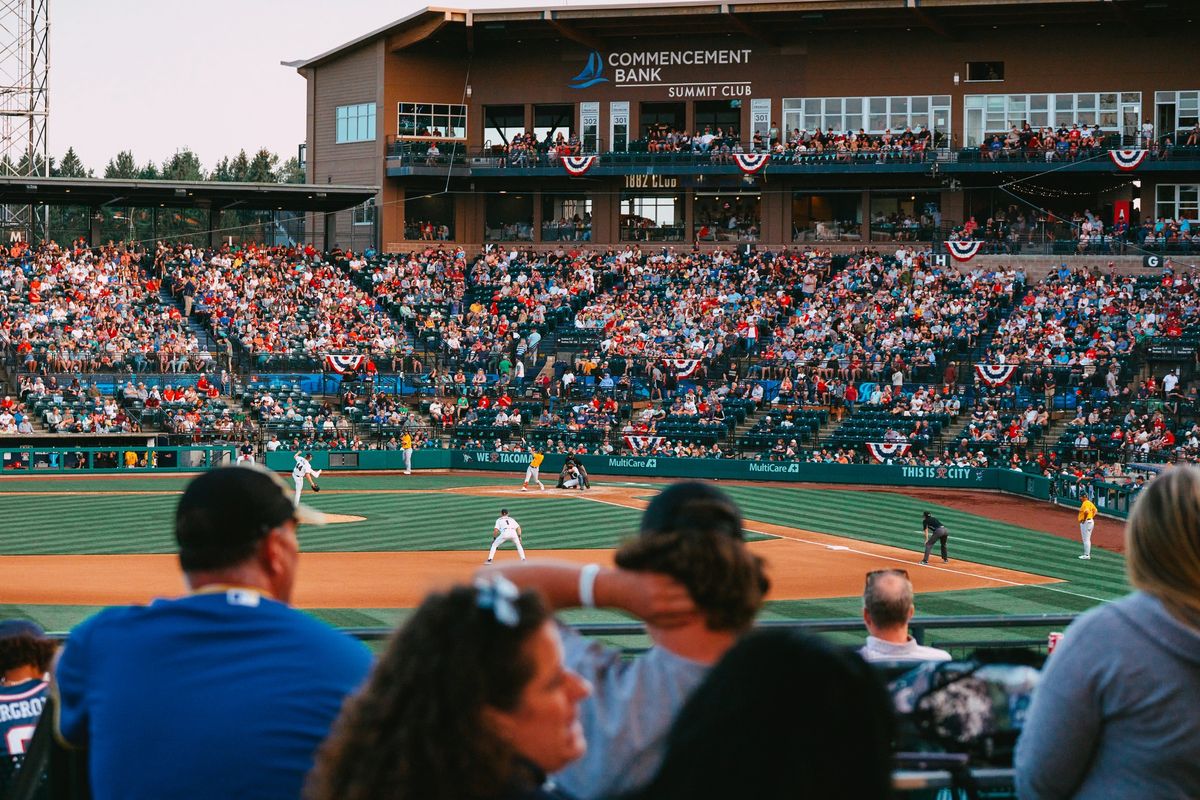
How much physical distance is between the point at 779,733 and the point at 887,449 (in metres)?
41.7

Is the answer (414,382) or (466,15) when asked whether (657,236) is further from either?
(414,382)

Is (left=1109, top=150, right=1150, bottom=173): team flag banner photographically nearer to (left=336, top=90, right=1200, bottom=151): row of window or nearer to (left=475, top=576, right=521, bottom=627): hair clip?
(left=336, top=90, right=1200, bottom=151): row of window

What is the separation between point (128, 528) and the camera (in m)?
31.0

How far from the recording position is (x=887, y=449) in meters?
43.1

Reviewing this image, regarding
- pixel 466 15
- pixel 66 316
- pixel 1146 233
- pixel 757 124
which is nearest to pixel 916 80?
pixel 757 124

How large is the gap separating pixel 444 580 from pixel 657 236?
6060 cm

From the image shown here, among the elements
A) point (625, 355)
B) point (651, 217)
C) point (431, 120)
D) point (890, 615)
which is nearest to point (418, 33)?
point (431, 120)

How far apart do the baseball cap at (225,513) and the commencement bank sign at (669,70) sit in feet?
198

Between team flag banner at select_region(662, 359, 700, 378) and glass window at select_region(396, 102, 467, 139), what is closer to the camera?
team flag banner at select_region(662, 359, 700, 378)

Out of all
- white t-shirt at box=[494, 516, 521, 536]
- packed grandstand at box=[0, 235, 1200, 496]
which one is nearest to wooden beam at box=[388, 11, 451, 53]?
packed grandstand at box=[0, 235, 1200, 496]

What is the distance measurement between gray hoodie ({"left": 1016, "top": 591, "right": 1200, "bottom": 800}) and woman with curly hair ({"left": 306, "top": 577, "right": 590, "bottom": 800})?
1.60 meters

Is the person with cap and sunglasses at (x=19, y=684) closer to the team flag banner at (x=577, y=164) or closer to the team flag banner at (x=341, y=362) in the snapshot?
the team flag banner at (x=341, y=362)

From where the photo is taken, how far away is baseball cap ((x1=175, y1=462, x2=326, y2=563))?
12.1 feet

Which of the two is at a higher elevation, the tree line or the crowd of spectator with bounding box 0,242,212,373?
the tree line
